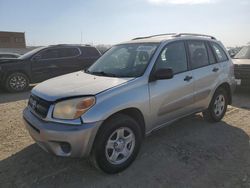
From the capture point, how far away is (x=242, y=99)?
739cm

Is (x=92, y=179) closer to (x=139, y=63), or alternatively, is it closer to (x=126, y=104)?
(x=126, y=104)

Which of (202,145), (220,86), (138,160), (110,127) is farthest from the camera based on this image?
(220,86)

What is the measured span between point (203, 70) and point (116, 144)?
2.29m

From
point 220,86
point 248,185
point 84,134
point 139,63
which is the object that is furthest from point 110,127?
point 220,86

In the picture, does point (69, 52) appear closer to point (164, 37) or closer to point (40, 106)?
point (164, 37)

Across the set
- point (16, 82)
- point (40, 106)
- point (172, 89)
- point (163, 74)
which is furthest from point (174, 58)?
point (16, 82)

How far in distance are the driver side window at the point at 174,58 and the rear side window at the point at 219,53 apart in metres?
1.06

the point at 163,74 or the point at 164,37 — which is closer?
the point at 163,74

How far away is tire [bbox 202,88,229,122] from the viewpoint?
511 cm

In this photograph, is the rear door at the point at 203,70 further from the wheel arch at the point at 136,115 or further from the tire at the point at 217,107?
the wheel arch at the point at 136,115

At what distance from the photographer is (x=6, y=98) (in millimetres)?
7961

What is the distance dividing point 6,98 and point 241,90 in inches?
288

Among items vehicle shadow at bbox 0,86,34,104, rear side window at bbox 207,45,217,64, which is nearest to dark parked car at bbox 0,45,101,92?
vehicle shadow at bbox 0,86,34,104

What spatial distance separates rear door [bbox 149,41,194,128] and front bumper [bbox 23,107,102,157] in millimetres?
1093
